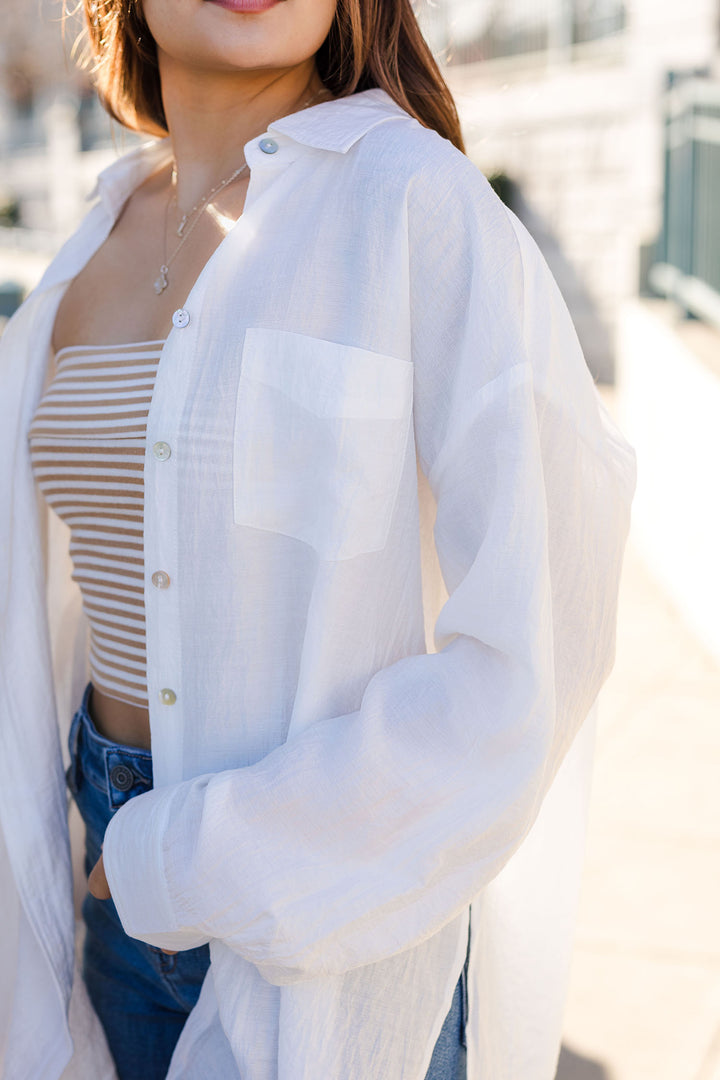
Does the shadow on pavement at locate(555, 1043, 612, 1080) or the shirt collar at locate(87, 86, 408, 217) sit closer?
the shirt collar at locate(87, 86, 408, 217)

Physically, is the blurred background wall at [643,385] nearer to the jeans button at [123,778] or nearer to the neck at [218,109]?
the neck at [218,109]

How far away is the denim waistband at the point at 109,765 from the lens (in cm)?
147

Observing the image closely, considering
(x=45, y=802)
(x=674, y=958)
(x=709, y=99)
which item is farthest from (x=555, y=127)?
(x=45, y=802)

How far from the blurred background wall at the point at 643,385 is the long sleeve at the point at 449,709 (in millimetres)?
738

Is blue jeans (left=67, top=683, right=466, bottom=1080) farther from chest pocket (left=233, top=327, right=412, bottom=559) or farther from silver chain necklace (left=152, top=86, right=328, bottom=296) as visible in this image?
silver chain necklace (left=152, top=86, right=328, bottom=296)

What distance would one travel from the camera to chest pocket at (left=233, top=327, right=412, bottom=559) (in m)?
1.18

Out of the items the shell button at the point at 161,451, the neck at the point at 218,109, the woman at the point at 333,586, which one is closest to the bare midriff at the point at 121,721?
the woman at the point at 333,586

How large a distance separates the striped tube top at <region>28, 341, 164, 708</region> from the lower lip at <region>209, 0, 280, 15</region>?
407 mm

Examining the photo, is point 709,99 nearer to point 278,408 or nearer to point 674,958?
point 674,958

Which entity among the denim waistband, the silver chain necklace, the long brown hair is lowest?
the denim waistband

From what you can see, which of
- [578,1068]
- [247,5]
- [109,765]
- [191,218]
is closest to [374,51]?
[247,5]

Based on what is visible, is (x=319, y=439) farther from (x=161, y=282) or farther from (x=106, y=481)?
Result: (x=161, y=282)

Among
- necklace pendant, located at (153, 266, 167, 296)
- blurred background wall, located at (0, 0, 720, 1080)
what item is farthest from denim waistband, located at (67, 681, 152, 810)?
blurred background wall, located at (0, 0, 720, 1080)

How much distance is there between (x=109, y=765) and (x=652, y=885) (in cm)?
202
